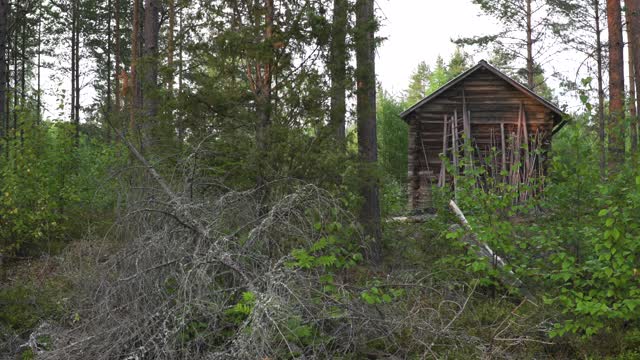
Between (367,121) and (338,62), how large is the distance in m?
2.13

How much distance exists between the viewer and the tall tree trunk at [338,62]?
8789mm

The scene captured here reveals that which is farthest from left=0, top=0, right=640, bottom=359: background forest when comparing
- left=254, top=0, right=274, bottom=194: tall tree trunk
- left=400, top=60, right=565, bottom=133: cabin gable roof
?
left=400, top=60, right=565, bottom=133: cabin gable roof

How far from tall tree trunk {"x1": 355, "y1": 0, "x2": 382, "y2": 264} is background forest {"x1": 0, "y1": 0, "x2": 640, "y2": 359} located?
40mm

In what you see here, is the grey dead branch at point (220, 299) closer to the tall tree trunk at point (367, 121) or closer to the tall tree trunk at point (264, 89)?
the tall tree trunk at point (264, 89)

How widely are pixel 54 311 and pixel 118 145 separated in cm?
579

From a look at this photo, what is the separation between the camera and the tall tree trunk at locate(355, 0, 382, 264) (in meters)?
9.08

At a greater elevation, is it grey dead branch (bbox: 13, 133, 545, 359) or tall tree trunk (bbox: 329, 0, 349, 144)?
tall tree trunk (bbox: 329, 0, 349, 144)

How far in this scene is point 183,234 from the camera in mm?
5961

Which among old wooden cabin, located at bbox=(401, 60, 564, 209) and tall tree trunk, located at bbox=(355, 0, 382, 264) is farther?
old wooden cabin, located at bbox=(401, 60, 564, 209)

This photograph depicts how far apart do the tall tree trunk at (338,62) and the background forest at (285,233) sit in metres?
0.03

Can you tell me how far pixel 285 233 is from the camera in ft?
19.1

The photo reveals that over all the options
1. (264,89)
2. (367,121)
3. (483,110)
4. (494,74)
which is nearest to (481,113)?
(483,110)

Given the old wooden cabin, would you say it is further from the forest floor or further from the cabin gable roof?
the forest floor

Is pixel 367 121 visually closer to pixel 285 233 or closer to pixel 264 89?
pixel 264 89
